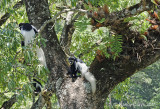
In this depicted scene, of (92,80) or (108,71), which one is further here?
(108,71)

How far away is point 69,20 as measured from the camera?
451 centimetres

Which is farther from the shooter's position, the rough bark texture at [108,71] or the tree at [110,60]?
the rough bark texture at [108,71]

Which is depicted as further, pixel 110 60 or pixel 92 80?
pixel 110 60

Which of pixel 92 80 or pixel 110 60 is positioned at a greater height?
pixel 110 60

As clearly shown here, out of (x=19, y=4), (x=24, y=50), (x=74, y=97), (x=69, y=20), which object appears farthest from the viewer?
(x=19, y=4)

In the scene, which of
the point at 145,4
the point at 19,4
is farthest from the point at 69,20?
the point at 145,4

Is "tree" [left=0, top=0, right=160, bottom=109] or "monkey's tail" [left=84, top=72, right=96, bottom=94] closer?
"tree" [left=0, top=0, right=160, bottom=109]

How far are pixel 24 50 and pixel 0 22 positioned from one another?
2.88m

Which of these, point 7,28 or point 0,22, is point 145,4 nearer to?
point 7,28

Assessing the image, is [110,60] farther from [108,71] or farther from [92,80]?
[92,80]

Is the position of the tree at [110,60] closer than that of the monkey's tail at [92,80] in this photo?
Yes

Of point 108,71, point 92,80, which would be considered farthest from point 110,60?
point 92,80

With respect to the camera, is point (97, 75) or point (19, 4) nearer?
point (97, 75)

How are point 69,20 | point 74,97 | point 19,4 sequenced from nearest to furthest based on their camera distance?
point 74,97 < point 69,20 < point 19,4
